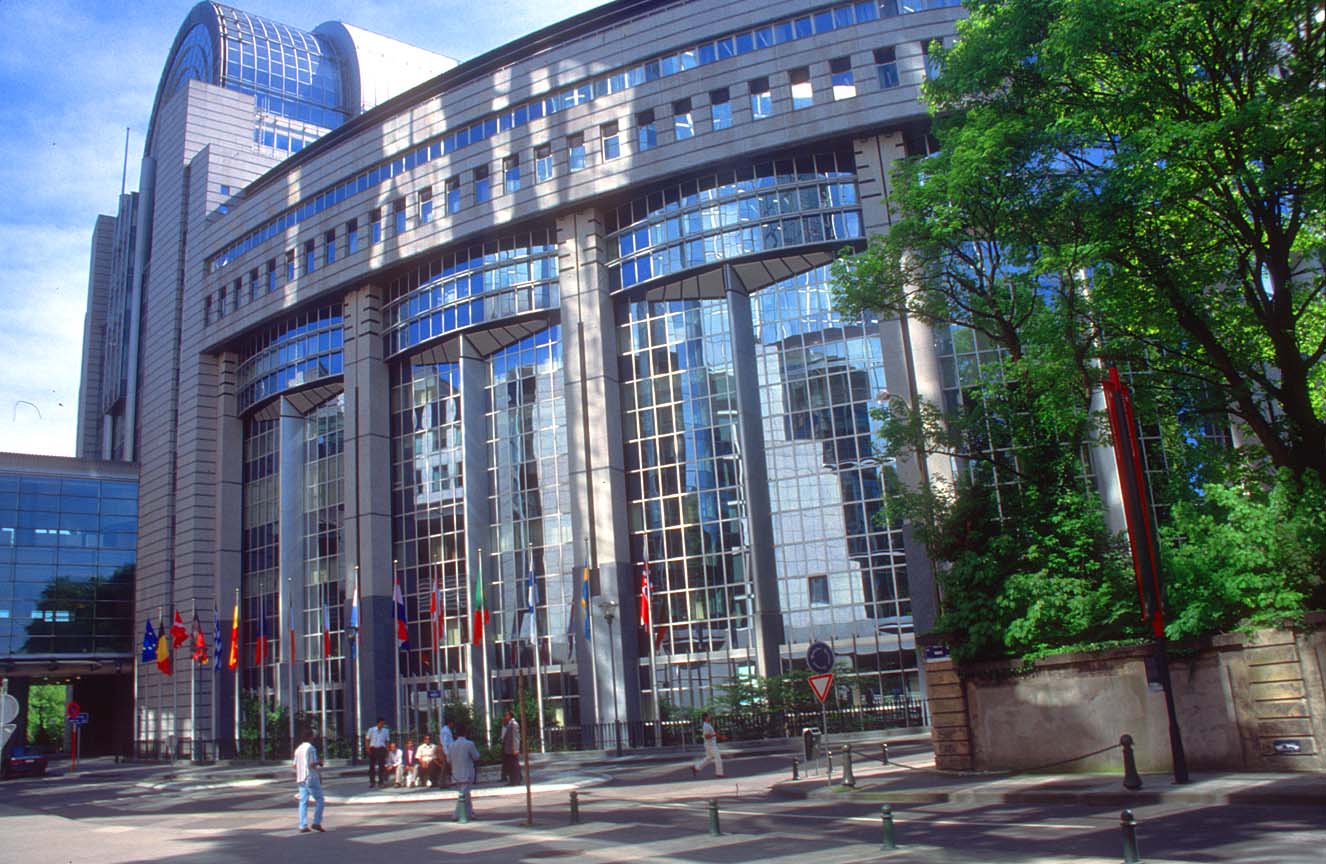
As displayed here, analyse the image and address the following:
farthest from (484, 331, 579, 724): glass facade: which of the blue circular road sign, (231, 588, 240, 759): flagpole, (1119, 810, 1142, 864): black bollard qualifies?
(1119, 810, 1142, 864): black bollard

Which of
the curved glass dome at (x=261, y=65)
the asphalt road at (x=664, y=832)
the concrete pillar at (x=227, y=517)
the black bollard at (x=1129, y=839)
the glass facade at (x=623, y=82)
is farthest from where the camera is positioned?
the curved glass dome at (x=261, y=65)

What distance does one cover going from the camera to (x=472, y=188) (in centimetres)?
5256

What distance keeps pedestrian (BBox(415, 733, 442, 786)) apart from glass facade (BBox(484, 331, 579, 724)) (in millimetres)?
18496

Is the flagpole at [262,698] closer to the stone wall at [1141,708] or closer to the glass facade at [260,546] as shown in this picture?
the glass facade at [260,546]

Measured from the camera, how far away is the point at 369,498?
54812mm

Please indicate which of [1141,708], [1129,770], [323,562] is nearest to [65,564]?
[323,562]

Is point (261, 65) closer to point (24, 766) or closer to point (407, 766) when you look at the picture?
point (24, 766)

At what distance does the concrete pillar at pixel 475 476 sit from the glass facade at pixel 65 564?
35.6 m

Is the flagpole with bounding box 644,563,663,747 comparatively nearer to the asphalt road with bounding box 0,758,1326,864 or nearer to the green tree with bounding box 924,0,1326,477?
the asphalt road with bounding box 0,758,1326,864

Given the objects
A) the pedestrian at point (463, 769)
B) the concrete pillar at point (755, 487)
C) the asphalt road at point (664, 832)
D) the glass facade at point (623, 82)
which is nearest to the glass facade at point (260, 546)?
the glass facade at point (623, 82)

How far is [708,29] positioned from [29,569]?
59.1 meters

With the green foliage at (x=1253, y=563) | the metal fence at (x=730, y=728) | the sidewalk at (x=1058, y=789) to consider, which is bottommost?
the metal fence at (x=730, y=728)

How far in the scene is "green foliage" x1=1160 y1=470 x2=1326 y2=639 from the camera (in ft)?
59.8

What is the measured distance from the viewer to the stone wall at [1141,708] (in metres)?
18.3
